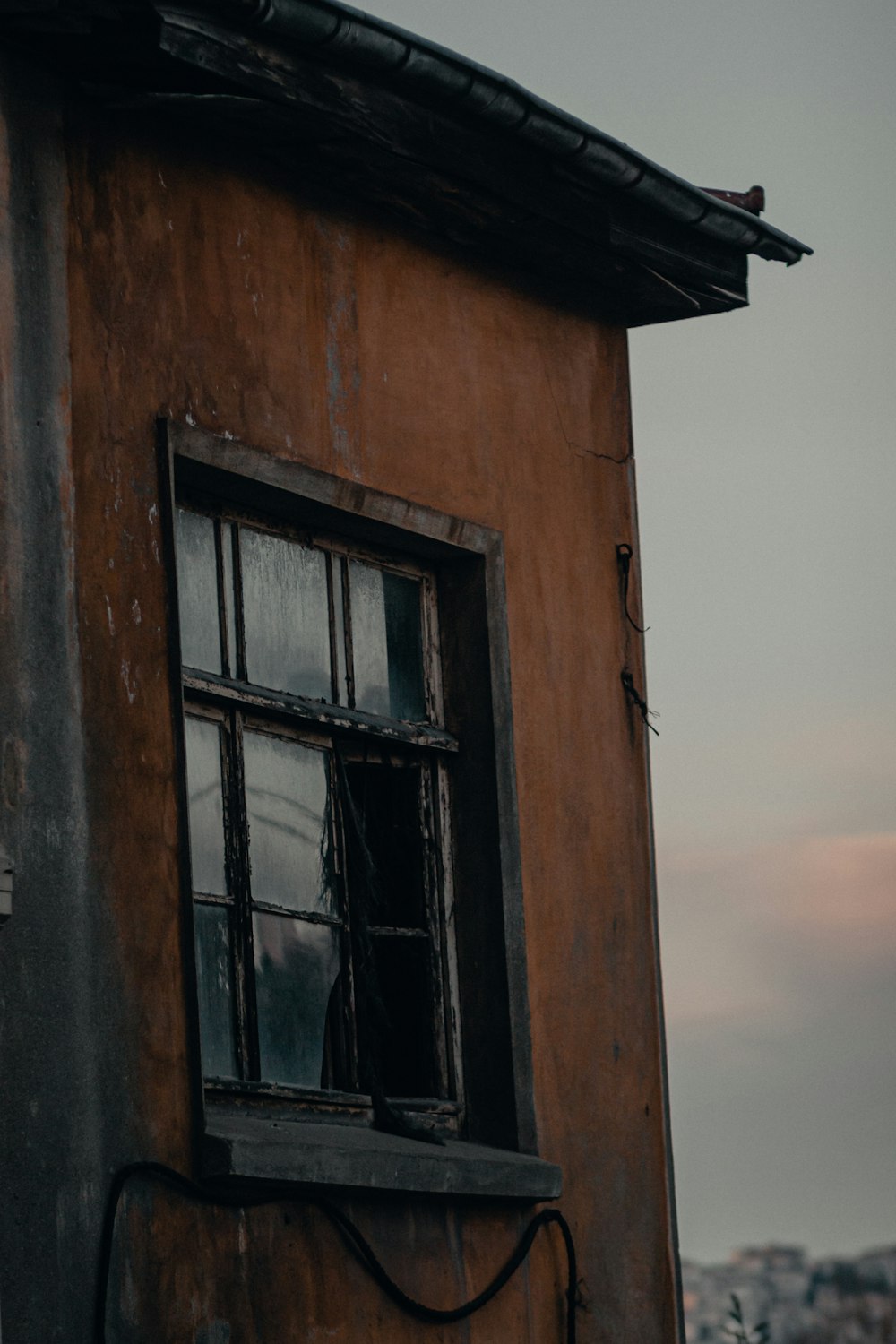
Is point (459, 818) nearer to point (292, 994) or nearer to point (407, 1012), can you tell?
point (407, 1012)

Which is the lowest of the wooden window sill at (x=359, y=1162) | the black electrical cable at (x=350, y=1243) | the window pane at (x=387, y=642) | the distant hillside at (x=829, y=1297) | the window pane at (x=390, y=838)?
the distant hillside at (x=829, y=1297)

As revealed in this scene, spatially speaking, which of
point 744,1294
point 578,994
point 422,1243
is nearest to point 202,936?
point 422,1243

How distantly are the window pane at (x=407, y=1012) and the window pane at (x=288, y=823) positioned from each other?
342 mm

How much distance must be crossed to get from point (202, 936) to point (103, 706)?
32.3 inches

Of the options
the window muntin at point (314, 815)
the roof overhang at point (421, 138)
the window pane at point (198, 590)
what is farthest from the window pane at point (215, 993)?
the roof overhang at point (421, 138)

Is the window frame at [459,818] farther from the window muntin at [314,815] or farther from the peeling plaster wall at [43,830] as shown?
the peeling plaster wall at [43,830]

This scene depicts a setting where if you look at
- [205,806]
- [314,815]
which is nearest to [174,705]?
[205,806]

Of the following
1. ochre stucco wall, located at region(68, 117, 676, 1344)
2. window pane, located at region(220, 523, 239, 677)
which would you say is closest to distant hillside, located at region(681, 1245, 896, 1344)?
ochre stucco wall, located at region(68, 117, 676, 1344)

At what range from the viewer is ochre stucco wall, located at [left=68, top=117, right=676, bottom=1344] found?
5730 millimetres

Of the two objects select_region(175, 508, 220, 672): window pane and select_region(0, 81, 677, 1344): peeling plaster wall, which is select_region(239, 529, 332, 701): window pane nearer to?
select_region(175, 508, 220, 672): window pane

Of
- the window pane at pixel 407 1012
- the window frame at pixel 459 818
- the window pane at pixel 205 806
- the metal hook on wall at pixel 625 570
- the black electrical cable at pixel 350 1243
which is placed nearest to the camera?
the black electrical cable at pixel 350 1243

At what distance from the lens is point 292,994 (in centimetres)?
654

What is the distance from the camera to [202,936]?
6203 mm

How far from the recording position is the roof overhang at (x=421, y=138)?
19.4 ft
